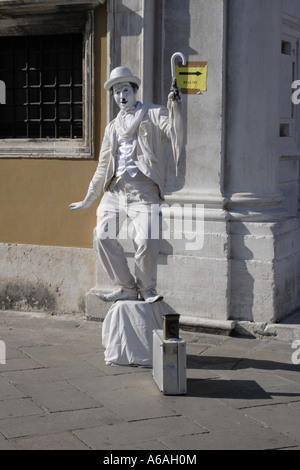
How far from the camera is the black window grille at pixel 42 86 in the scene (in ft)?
26.7

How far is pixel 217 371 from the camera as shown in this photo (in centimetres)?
616

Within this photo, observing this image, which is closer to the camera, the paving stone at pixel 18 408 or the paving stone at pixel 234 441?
the paving stone at pixel 234 441

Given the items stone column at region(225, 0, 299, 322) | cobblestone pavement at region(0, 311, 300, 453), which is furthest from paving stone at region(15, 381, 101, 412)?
stone column at region(225, 0, 299, 322)

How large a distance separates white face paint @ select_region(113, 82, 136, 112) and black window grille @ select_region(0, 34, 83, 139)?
189 centimetres

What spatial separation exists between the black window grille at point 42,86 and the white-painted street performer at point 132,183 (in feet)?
6.10

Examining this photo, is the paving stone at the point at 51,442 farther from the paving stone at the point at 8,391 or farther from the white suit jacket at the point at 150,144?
the white suit jacket at the point at 150,144

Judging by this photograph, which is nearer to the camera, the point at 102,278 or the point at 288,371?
the point at 288,371

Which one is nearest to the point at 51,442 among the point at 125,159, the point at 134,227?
the point at 134,227

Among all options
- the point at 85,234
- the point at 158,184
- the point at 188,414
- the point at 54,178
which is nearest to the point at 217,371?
→ the point at 188,414

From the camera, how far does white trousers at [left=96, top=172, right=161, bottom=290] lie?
6184 mm

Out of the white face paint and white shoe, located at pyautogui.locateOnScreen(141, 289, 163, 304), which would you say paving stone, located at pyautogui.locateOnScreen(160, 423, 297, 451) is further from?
the white face paint

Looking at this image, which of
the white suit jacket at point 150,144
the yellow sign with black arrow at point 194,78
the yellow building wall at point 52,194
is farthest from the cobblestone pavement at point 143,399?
the yellow sign with black arrow at point 194,78

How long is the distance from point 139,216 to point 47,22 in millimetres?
2850
